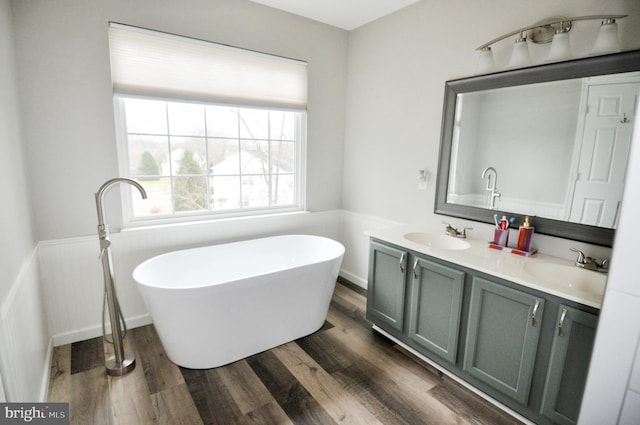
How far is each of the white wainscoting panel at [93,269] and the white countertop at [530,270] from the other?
168 centimetres

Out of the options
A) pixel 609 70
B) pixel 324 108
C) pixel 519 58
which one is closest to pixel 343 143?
pixel 324 108

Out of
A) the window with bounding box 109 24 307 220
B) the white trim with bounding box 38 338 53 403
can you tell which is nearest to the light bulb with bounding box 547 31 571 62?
the window with bounding box 109 24 307 220

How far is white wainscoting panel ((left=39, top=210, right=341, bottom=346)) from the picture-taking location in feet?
7.38

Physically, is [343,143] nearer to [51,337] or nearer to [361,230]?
[361,230]

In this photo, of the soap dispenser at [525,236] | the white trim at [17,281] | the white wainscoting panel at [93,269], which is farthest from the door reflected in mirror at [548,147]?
the white trim at [17,281]

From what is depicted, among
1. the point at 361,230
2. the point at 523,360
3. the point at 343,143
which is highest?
the point at 343,143

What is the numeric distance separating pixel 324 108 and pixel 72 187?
2.24 meters

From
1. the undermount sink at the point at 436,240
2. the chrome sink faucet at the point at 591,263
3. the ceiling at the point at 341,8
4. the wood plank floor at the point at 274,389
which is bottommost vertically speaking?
the wood plank floor at the point at 274,389

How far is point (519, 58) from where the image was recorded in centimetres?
199

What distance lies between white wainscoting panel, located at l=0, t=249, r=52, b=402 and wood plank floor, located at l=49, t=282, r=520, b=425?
193 millimetres

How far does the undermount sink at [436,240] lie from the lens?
236 centimetres

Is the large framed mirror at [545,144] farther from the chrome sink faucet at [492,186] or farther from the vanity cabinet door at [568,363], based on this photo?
→ the vanity cabinet door at [568,363]

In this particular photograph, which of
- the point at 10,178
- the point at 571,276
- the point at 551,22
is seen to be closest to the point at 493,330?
the point at 571,276

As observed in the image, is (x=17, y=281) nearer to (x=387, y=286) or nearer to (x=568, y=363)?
(x=387, y=286)
